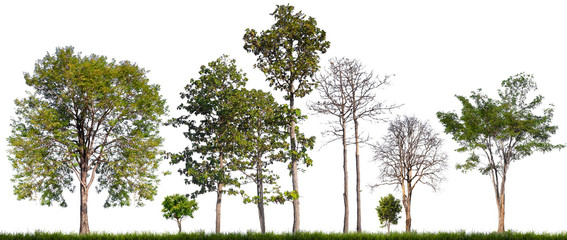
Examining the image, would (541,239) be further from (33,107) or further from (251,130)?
(33,107)

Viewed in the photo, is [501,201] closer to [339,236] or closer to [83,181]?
[339,236]

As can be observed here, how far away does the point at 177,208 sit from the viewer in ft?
126

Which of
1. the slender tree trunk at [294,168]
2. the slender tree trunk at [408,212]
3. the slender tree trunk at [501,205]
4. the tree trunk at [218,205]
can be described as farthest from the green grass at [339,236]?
the slender tree trunk at [408,212]

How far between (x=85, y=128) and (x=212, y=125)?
25.6 feet

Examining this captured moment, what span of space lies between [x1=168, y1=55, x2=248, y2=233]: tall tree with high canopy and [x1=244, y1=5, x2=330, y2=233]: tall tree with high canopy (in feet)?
19.0

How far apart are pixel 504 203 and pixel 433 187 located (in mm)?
4696

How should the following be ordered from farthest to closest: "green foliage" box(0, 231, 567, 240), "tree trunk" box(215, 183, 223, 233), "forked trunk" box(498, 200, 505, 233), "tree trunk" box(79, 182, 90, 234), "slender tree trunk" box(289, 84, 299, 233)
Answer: "forked trunk" box(498, 200, 505, 233), "tree trunk" box(215, 183, 223, 233), "tree trunk" box(79, 182, 90, 234), "slender tree trunk" box(289, 84, 299, 233), "green foliage" box(0, 231, 567, 240)

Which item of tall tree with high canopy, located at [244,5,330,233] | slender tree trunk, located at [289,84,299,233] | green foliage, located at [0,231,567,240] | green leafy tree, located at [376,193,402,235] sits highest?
tall tree with high canopy, located at [244,5,330,233]

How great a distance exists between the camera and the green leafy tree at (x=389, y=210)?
38.8 m

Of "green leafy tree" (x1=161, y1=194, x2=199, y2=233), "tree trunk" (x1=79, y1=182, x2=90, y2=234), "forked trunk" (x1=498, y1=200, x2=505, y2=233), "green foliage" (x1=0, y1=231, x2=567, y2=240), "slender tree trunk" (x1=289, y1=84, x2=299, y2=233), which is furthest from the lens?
"green leafy tree" (x1=161, y1=194, x2=199, y2=233)

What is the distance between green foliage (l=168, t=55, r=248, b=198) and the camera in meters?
27.3

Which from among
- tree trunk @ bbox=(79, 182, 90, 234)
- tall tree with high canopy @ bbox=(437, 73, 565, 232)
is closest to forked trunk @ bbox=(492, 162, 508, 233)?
tall tree with high canopy @ bbox=(437, 73, 565, 232)

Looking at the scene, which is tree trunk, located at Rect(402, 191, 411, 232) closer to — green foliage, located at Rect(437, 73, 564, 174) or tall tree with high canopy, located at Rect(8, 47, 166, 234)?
green foliage, located at Rect(437, 73, 564, 174)

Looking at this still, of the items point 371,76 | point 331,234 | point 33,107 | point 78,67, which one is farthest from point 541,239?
point 33,107
